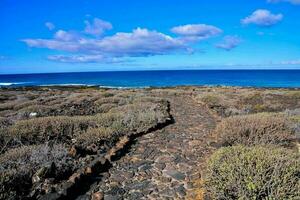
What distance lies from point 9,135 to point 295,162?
8884 mm

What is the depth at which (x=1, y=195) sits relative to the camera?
5.91m

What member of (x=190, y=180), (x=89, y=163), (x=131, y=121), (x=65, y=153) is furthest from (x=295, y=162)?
(x=131, y=121)

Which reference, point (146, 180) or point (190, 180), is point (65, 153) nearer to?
point (146, 180)

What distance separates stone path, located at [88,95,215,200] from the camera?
6.67 m

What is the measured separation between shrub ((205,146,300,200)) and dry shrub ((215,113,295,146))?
315 centimetres

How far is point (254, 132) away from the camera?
400 inches

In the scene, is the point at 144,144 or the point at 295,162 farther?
the point at 144,144

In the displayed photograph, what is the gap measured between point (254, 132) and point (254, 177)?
4835 mm

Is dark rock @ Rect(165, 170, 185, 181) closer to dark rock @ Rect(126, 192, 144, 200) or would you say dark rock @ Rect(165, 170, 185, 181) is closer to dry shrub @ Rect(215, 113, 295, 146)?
dark rock @ Rect(126, 192, 144, 200)

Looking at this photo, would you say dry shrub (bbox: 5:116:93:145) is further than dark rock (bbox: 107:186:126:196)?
Yes

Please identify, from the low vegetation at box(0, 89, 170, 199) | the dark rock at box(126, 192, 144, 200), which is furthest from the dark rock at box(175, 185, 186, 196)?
the low vegetation at box(0, 89, 170, 199)

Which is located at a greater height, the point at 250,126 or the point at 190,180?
the point at 250,126

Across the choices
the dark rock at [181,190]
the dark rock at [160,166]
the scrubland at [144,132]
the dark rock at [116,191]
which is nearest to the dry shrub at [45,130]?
the scrubland at [144,132]

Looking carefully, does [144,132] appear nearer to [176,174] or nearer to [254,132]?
[254,132]
